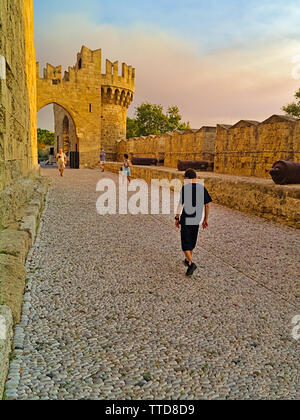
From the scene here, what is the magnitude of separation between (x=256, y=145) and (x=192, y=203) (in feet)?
23.6

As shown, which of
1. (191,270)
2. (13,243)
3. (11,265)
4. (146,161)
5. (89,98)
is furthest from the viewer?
(89,98)

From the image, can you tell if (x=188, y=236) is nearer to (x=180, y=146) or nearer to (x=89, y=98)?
(x=180, y=146)

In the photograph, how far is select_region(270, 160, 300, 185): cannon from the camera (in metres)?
6.38

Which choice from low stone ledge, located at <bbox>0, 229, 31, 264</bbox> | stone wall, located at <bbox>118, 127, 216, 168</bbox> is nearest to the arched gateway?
stone wall, located at <bbox>118, 127, 216, 168</bbox>

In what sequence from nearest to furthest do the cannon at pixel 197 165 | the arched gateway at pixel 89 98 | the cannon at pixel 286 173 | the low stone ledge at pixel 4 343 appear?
the low stone ledge at pixel 4 343, the cannon at pixel 286 173, the cannon at pixel 197 165, the arched gateway at pixel 89 98

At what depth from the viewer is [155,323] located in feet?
7.68

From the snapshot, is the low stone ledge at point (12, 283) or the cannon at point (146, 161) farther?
the cannon at point (146, 161)

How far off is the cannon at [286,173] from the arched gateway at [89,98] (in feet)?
66.1

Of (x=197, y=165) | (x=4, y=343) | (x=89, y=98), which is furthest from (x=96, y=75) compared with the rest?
(x=4, y=343)

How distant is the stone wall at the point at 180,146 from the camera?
42.6 feet

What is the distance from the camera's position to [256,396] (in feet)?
5.35

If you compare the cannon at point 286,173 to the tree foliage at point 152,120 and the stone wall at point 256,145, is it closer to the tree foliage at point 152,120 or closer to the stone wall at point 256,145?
the stone wall at point 256,145

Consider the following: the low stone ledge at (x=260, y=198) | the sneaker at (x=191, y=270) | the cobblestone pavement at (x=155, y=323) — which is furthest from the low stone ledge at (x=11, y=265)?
the low stone ledge at (x=260, y=198)
